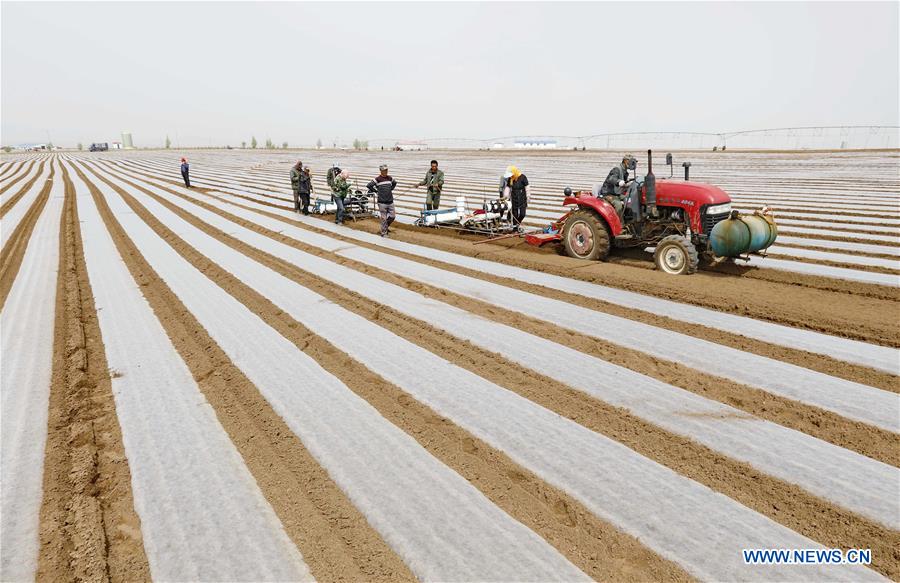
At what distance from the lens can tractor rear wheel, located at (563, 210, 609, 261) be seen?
290 inches

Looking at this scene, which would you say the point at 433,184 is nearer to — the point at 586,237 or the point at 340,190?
the point at 340,190

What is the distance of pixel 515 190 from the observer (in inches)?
388

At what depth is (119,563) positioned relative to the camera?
2.34 meters

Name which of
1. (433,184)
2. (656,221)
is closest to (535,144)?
(433,184)

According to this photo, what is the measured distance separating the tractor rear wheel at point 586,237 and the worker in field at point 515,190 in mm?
2018

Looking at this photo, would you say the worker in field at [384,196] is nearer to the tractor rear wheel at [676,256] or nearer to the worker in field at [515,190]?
the worker in field at [515,190]

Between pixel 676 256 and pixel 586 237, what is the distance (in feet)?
4.80

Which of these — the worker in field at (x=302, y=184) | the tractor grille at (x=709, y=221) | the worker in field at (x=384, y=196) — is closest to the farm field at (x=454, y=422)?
the tractor grille at (x=709, y=221)

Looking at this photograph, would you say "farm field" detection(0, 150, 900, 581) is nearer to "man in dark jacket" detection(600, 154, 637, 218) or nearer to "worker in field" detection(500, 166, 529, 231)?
"man in dark jacket" detection(600, 154, 637, 218)

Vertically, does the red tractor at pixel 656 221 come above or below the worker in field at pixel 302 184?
below

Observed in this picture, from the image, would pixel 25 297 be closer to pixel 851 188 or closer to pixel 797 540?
pixel 797 540

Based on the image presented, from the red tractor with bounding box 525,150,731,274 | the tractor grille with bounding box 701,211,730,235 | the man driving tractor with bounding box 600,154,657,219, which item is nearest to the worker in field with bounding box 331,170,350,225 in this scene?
the red tractor with bounding box 525,150,731,274

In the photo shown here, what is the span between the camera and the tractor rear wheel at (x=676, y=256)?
6418 millimetres

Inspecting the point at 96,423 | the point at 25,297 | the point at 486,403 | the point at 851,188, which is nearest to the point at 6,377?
the point at 96,423
